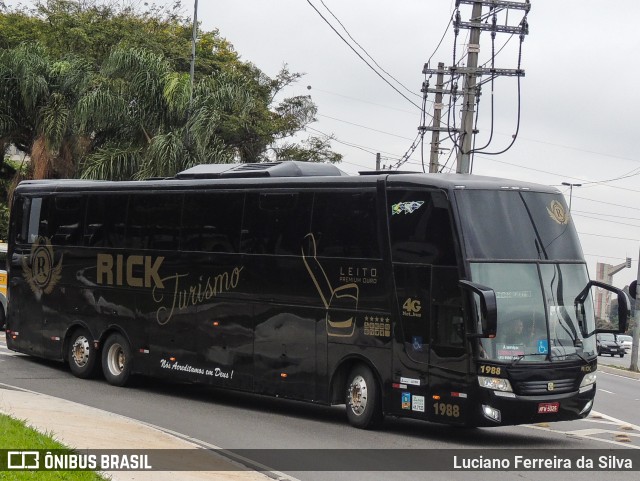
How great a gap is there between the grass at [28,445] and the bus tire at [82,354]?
7.69m

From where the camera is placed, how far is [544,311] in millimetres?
14734

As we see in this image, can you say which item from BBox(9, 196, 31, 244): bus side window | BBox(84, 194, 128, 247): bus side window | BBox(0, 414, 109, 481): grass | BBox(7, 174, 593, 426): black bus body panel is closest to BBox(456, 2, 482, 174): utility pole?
BBox(7, 174, 593, 426): black bus body panel

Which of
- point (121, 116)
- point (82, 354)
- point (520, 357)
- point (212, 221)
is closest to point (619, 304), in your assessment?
point (520, 357)

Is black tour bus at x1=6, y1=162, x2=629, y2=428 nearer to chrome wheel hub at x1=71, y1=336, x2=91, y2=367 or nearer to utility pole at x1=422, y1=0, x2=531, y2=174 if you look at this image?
chrome wheel hub at x1=71, y1=336, x2=91, y2=367

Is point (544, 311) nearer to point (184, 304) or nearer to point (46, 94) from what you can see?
point (184, 304)

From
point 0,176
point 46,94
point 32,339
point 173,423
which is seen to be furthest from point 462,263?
point 0,176

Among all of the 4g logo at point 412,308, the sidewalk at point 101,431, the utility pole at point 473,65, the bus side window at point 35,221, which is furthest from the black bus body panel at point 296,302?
the utility pole at point 473,65

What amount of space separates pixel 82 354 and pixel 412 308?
27.6ft

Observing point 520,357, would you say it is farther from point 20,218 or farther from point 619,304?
point 20,218

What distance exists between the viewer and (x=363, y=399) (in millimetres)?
15766

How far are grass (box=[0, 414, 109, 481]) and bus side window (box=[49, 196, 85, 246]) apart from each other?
8467mm

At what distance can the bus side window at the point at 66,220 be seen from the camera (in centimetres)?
2106

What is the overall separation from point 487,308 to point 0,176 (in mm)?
31733

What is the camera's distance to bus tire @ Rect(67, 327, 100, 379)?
67.8 feet
